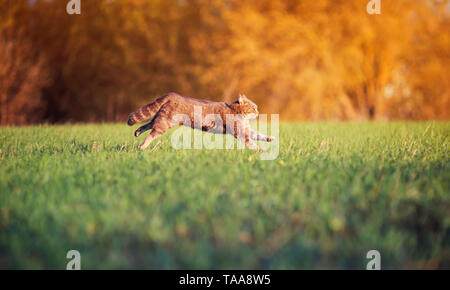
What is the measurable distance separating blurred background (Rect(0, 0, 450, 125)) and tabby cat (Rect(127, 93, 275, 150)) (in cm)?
1019

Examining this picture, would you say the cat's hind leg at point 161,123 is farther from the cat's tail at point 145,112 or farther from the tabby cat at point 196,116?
the cat's tail at point 145,112

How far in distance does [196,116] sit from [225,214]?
102 inches

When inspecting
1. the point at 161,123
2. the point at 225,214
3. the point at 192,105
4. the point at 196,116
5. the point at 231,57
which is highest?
the point at 231,57

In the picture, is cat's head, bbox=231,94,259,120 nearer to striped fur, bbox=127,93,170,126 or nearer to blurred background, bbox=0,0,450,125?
striped fur, bbox=127,93,170,126

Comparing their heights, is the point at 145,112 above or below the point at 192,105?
below

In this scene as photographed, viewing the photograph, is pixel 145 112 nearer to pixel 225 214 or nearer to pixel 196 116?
pixel 196 116

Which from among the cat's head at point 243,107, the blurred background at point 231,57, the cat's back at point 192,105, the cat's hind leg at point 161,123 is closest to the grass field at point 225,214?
the cat's hind leg at point 161,123

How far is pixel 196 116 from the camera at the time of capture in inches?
173

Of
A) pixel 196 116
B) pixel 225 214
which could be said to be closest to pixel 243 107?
pixel 196 116

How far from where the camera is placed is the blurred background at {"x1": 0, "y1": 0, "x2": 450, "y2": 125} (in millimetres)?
14500

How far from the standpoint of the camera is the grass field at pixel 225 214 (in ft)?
5.36

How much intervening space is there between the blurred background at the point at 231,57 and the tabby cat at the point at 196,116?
Answer: 401 inches

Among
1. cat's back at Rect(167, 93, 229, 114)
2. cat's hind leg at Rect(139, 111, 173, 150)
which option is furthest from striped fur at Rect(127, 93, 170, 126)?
cat's back at Rect(167, 93, 229, 114)
